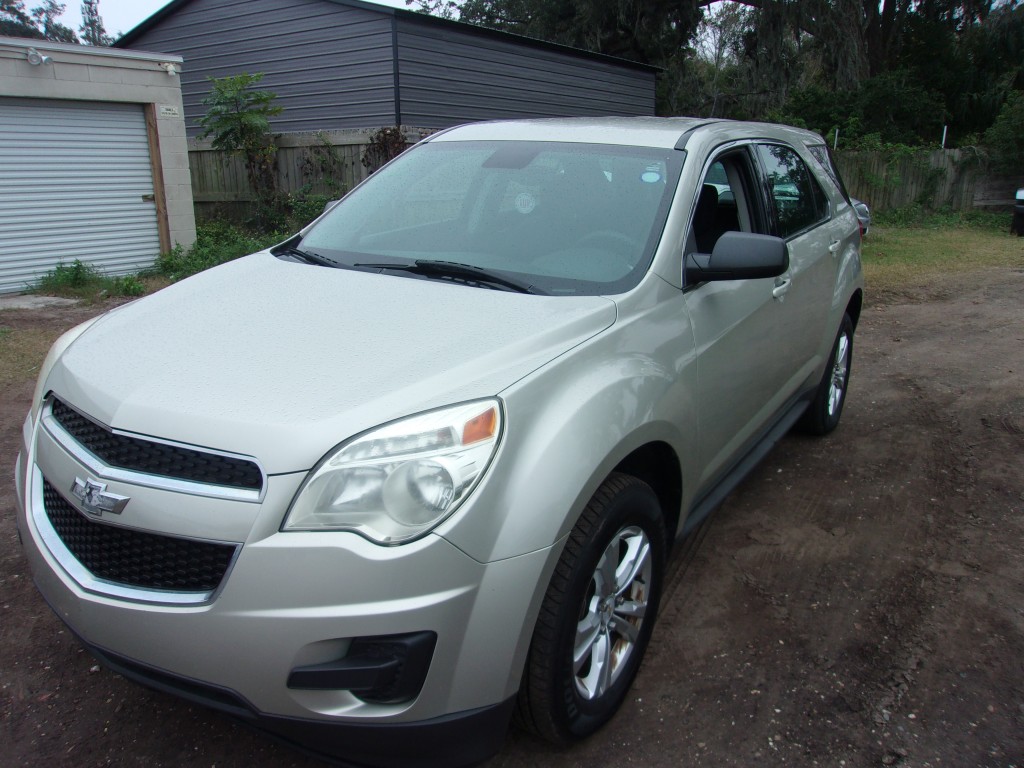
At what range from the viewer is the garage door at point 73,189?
32.9ft

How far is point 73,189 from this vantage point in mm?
10648

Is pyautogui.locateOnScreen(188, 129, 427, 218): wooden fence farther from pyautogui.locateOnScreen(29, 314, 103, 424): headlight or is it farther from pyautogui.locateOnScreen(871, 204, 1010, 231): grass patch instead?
pyautogui.locateOnScreen(29, 314, 103, 424): headlight

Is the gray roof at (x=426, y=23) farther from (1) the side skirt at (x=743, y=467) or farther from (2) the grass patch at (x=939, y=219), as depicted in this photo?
(1) the side skirt at (x=743, y=467)

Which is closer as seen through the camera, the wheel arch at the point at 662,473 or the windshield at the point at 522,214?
the wheel arch at the point at 662,473

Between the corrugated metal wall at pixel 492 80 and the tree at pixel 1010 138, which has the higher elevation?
the corrugated metal wall at pixel 492 80

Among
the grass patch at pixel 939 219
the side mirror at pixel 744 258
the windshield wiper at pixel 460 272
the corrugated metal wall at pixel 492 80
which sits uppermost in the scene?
the corrugated metal wall at pixel 492 80

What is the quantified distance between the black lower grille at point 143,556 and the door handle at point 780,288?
264cm

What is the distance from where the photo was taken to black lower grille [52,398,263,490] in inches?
78.4

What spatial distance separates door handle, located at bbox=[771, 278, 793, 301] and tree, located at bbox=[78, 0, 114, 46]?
56.8 metres

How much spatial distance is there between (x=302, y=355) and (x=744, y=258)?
1.56 meters

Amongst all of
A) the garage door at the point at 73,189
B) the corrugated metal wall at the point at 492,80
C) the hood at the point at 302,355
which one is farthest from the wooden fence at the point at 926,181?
the hood at the point at 302,355

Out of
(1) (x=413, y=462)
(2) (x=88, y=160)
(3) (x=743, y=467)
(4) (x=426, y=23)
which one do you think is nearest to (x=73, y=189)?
(2) (x=88, y=160)

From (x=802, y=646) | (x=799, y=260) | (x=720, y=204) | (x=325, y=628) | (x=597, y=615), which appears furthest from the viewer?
(x=799, y=260)

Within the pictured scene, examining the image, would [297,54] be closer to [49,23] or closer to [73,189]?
[73,189]
